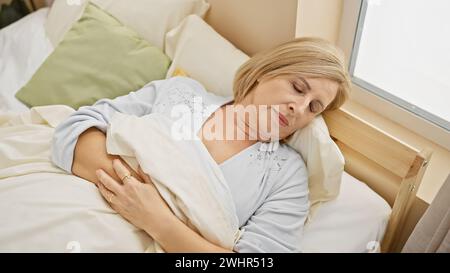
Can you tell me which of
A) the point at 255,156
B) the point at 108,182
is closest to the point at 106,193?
the point at 108,182

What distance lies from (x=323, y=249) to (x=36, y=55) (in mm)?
1338

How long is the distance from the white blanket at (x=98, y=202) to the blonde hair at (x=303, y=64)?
287 millimetres

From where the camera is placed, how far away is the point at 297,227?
1031mm

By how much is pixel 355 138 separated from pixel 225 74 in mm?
497

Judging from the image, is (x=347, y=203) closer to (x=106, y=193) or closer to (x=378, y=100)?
(x=378, y=100)

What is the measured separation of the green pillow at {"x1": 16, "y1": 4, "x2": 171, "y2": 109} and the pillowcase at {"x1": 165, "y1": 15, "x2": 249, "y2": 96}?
0.23ft

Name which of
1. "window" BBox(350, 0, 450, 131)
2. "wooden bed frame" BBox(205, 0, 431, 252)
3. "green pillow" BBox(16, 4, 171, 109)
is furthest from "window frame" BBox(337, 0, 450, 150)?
"green pillow" BBox(16, 4, 171, 109)

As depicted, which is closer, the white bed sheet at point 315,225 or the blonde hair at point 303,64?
the white bed sheet at point 315,225

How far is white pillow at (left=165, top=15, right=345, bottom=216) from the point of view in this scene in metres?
1.11

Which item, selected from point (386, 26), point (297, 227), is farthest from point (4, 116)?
point (386, 26)

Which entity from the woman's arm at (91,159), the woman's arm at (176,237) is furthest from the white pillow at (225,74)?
the woman's arm at (91,159)

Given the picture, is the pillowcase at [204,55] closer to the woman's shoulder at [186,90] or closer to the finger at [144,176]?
the woman's shoulder at [186,90]

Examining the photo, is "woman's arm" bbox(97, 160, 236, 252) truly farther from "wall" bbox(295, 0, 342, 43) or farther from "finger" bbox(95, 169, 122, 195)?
"wall" bbox(295, 0, 342, 43)

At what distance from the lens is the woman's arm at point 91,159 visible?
1.06 meters
